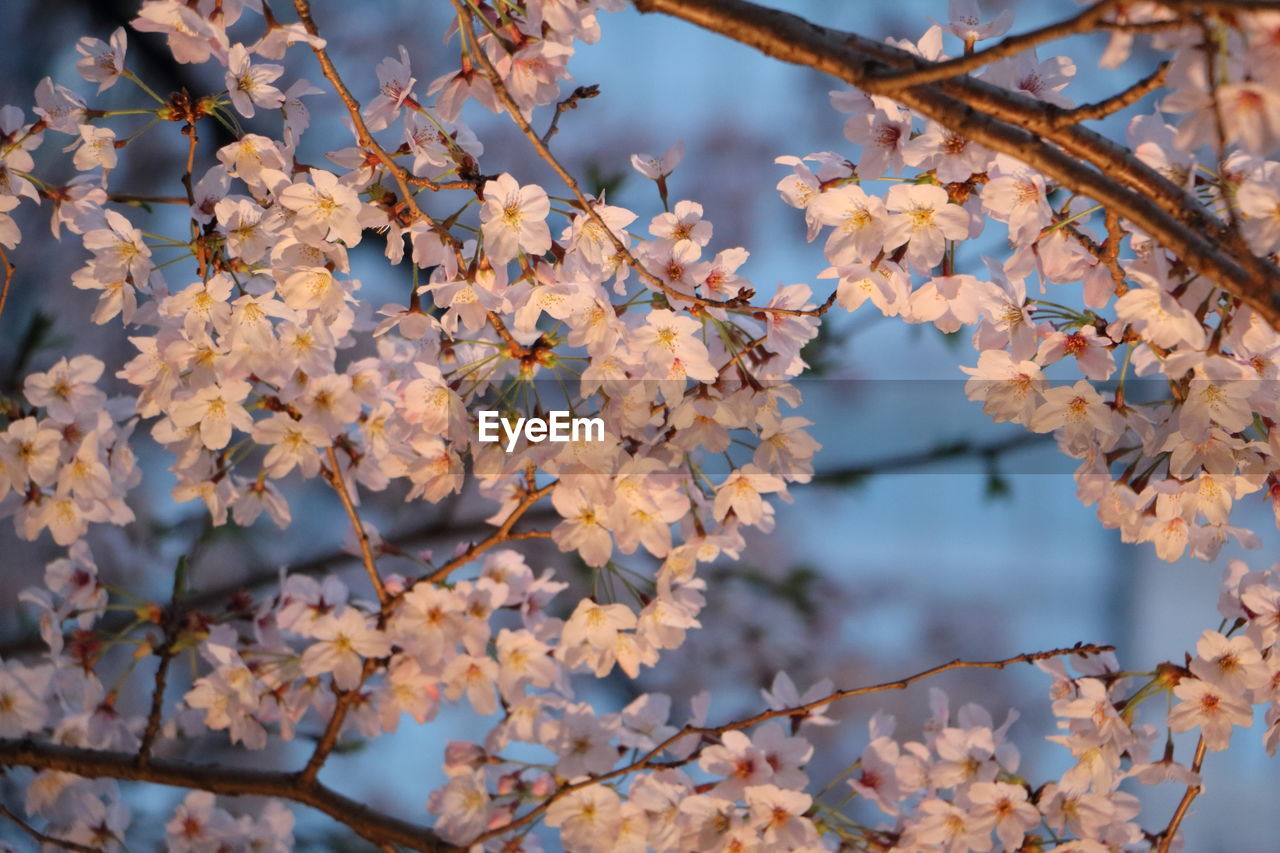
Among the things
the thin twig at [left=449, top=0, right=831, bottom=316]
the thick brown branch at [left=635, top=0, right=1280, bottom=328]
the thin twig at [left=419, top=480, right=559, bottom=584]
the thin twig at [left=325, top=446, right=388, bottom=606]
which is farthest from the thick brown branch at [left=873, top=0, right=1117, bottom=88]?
the thin twig at [left=325, top=446, right=388, bottom=606]

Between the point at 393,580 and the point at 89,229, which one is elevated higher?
the point at 89,229

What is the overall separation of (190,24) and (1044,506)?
175 centimetres

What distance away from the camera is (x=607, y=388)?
78cm

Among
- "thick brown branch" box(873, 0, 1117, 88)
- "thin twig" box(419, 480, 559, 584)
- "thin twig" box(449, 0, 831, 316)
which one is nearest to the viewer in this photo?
"thick brown branch" box(873, 0, 1117, 88)

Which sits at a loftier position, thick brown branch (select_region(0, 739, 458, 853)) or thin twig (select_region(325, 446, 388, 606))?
thin twig (select_region(325, 446, 388, 606))

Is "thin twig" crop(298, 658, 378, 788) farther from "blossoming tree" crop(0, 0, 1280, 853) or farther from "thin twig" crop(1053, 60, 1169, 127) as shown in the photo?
"thin twig" crop(1053, 60, 1169, 127)

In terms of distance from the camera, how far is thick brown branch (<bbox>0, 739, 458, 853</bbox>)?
0.90 m

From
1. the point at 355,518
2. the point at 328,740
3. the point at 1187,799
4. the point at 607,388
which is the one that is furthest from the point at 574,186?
the point at 1187,799

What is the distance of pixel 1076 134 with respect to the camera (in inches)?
21.3

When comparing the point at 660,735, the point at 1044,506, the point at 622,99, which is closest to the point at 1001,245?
the point at 1044,506

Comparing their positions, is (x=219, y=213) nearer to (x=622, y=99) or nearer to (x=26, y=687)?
(x=26, y=687)

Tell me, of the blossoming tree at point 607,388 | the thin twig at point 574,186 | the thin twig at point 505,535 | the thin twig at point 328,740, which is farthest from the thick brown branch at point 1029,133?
the thin twig at point 328,740

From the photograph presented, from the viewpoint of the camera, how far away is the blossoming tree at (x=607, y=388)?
690mm

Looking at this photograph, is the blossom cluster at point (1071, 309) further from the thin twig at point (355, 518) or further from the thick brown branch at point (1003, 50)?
the thin twig at point (355, 518)
